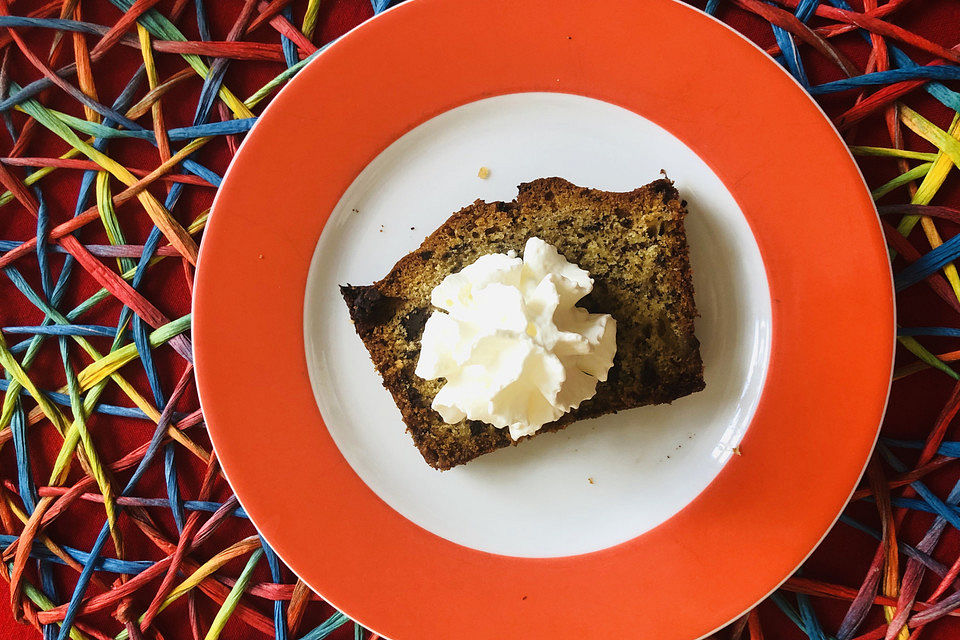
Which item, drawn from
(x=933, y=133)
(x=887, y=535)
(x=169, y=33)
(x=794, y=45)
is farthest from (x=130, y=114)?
(x=887, y=535)

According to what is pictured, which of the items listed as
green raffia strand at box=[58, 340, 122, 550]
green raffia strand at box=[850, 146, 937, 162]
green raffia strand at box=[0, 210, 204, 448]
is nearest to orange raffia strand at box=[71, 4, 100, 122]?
green raffia strand at box=[0, 210, 204, 448]

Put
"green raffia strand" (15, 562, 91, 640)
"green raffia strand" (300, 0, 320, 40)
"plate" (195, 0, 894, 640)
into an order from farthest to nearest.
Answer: "green raffia strand" (15, 562, 91, 640)
"green raffia strand" (300, 0, 320, 40)
"plate" (195, 0, 894, 640)

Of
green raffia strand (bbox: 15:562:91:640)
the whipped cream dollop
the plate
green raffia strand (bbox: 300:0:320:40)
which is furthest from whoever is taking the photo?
green raffia strand (bbox: 15:562:91:640)

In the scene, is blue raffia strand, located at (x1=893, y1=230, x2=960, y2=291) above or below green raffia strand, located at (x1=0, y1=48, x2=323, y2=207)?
below

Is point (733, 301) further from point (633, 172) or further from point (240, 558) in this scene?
point (240, 558)

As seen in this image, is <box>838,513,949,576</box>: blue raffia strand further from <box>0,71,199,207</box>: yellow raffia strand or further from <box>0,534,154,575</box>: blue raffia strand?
<box>0,71,199,207</box>: yellow raffia strand

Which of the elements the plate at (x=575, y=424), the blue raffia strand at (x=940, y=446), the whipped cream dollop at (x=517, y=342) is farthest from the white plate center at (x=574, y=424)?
the blue raffia strand at (x=940, y=446)
